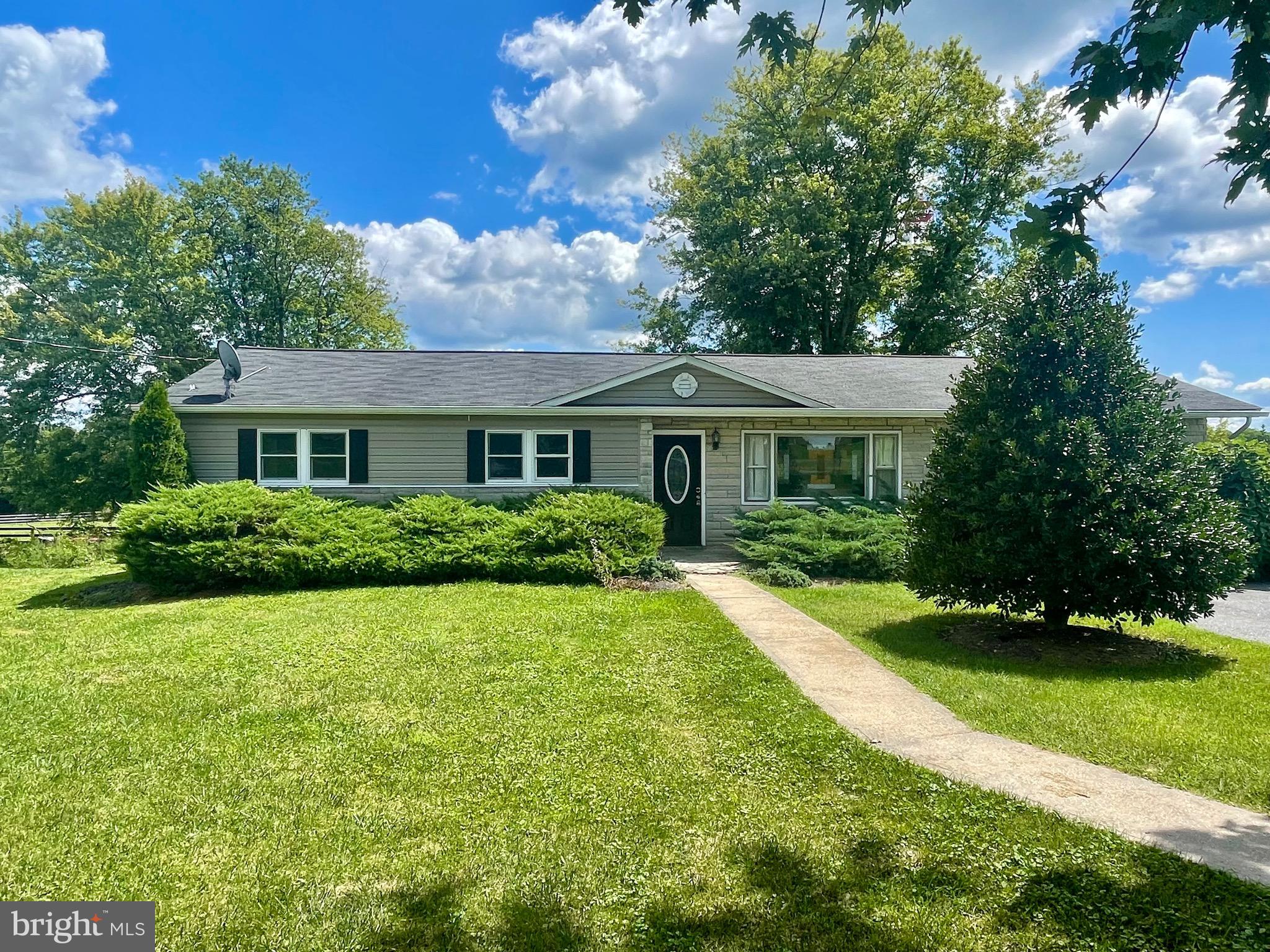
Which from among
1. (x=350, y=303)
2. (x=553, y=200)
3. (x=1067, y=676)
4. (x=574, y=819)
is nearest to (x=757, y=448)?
(x=1067, y=676)

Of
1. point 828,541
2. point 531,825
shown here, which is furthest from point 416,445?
point 531,825

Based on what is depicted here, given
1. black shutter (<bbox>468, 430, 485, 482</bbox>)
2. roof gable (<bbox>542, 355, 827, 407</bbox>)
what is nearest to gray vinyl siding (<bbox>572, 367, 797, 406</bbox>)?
roof gable (<bbox>542, 355, 827, 407</bbox>)

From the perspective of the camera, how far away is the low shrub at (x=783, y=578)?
980 cm

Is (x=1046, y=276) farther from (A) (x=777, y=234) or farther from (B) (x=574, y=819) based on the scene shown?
(A) (x=777, y=234)

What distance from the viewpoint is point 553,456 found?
42.2 ft

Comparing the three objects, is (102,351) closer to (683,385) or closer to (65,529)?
(65,529)

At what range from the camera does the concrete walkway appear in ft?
10.1

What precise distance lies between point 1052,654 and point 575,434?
8748 millimetres

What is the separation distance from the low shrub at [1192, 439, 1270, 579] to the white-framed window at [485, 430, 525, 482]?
11.8 m

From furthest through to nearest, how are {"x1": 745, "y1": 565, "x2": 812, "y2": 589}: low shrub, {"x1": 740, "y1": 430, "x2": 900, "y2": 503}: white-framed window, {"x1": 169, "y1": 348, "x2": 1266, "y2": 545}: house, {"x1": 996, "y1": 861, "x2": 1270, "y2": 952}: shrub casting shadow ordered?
{"x1": 740, "y1": 430, "x2": 900, "y2": 503}: white-framed window
{"x1": 169, "y1": 348, "x2": 1266, "y2": 545}: house
{"x1": 745, "y1": 565, "x2": 812, "y2": 589}: low shrub
{"x1": 996, "y1": 861, "x2": 1270, "y2": 952}: shrub casting shadow

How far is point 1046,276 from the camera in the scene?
6.66 metres

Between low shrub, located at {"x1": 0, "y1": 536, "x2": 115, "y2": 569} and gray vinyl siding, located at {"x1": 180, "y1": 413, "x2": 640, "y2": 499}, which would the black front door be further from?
low shrub, located at {"x1": 0, "y1": 536, "x2": 115, "y2": 569}

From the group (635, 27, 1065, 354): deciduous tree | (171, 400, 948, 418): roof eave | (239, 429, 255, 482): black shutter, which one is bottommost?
(239, 429, 255, 482): black shutter

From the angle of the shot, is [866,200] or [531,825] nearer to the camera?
[531,825]
